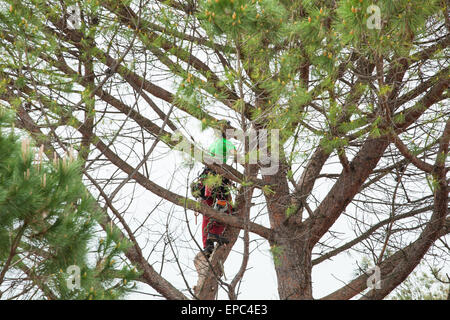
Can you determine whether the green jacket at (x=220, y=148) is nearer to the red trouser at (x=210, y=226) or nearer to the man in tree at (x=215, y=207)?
the man in tree at (x=215, y=207)

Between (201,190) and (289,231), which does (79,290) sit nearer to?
(201,190)

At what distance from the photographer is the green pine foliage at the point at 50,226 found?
2033 mm

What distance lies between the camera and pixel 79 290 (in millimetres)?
2186

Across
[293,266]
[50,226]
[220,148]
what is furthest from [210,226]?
[50,226]

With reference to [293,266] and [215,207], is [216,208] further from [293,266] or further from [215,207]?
[293,266]

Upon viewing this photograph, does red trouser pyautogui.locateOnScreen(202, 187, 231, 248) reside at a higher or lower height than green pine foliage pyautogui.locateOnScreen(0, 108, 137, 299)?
higher

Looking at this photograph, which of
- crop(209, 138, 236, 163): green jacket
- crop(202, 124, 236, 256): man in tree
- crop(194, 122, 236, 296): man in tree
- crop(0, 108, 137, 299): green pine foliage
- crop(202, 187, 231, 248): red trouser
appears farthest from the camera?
crop(202, 187, 231, 248): red trouser

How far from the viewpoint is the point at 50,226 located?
6.97 feet

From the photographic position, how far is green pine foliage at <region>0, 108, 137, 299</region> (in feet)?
6.67

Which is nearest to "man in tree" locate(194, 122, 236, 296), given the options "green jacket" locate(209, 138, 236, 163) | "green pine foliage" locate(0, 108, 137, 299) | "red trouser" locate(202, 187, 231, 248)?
"red trouser" locate(202, 187, 231, 248)

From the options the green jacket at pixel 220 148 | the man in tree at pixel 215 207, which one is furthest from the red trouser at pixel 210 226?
the green jacket at pixel 220 148

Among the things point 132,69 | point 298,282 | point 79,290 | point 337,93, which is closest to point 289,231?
point 298,282

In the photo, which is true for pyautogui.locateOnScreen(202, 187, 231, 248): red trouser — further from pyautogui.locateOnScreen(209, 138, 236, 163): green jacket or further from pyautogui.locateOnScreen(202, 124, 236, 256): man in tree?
pyautogui.locateOnScreen(209, 138, 236, 163): green jacket

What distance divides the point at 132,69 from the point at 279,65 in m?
1.16
